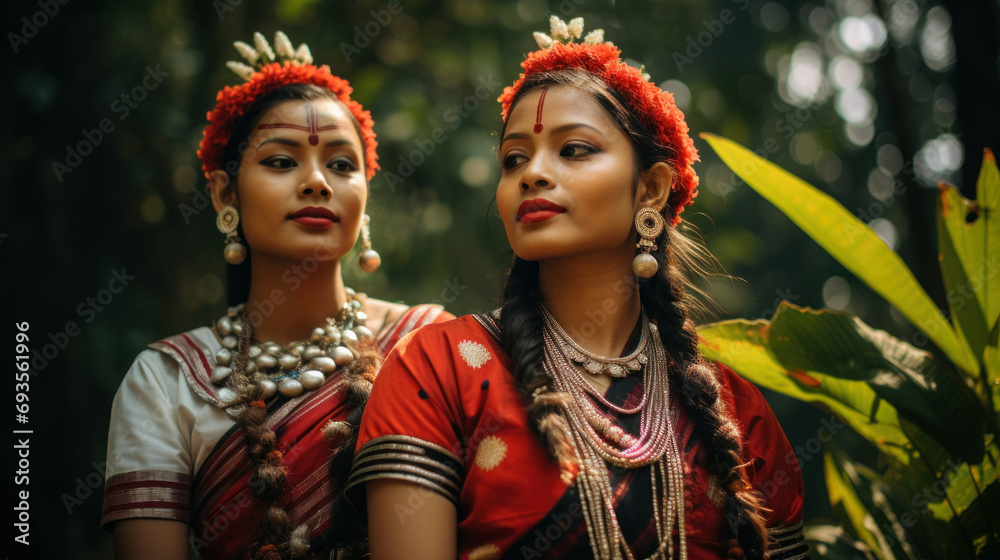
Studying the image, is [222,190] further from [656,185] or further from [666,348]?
[666,348]

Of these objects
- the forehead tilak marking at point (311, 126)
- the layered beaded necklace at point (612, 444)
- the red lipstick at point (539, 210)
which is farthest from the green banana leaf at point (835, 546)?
the forehead tilak marking at point (311, 126)

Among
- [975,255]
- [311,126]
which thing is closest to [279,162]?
[311,126]

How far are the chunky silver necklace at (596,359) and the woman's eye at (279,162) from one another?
39.7 inches

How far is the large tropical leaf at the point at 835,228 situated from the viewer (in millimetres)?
2264

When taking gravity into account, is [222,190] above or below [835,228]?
above

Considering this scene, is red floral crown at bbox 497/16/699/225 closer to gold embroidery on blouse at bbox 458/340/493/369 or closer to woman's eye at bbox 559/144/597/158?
woman's eye at bbox 559/144/597/158

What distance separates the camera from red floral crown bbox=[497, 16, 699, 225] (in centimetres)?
225

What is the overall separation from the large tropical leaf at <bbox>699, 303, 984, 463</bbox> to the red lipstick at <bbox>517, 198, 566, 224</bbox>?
26.6 inches

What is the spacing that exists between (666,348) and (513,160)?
0.71 meters

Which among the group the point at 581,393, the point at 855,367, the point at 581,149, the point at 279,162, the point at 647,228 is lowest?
the point at 855,367

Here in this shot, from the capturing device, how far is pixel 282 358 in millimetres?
2502

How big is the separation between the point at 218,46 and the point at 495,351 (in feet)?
9.04

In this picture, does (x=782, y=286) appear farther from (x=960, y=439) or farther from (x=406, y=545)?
(x=406, y=545)

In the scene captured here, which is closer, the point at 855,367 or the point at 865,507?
the point at 855,367
